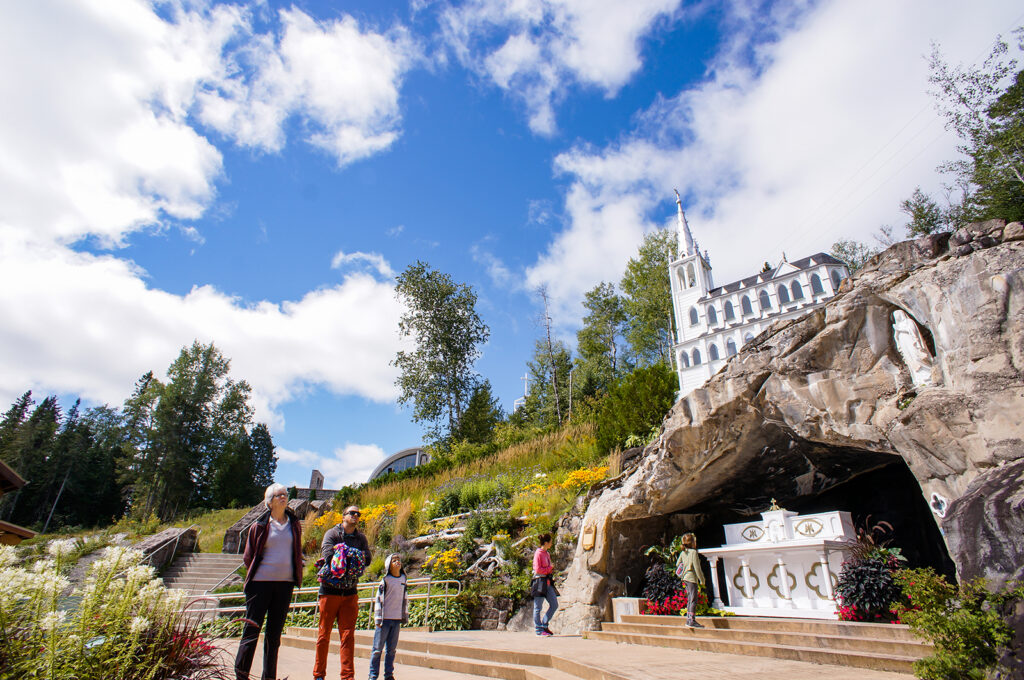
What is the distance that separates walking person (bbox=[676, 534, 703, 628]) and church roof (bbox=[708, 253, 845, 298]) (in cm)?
3094

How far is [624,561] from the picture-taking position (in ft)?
28.3

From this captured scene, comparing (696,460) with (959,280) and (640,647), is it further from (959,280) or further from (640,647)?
(959,280)

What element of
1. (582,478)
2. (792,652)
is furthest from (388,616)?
(582,478)

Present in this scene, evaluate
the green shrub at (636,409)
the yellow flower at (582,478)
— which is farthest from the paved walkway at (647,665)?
the green shrub at (636,409)

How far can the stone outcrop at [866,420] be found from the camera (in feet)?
15.0

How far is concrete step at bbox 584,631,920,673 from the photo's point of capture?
4.70 meters

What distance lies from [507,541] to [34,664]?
8.94 metres

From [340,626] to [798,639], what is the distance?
5.27 metres

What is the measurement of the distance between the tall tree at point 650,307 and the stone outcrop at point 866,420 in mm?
28477

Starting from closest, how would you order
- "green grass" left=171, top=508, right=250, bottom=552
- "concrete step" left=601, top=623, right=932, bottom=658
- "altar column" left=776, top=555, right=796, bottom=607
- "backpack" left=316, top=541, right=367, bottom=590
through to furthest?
"backpack" left=316, top=541, right=367, bottom=590 → "concrete step" left=601, top=623, right=932, bottom=658 → "altar column" left=776, top=555, right=796, bottom=607 → "green grass" left=171, top=508, right=250, bottom=552

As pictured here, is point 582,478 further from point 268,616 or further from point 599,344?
point 599,344

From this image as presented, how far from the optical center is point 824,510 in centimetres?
875

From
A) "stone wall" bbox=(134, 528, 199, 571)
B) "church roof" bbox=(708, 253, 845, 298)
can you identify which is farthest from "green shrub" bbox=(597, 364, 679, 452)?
"church roof" bbox=(708, 253, 845, 298)

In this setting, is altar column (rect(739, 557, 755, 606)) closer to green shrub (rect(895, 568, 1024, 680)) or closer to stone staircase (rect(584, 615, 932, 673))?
stone staircase (rect(584, 615, 932, 673))
